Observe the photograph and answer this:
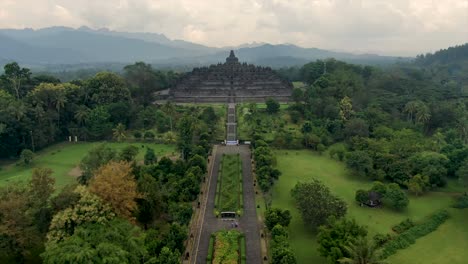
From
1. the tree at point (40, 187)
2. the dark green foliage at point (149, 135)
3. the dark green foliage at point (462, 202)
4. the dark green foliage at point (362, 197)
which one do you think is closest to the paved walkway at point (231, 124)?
the dark green foliage at point (149, 135)

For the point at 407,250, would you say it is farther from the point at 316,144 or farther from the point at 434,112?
the point at 434,112

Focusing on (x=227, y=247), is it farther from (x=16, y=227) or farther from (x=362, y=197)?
(x=362, y=197)

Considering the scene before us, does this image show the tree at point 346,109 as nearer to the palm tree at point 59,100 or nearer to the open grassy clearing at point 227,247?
the open grassy clearing at point 227,247

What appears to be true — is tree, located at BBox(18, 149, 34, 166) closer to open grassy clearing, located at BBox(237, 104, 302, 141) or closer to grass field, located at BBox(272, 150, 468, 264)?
open grassy clearing, located at BBox(237, 104, 302, 141)

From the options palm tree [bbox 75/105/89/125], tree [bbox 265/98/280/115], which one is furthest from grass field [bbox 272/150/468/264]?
palm tree [bbox 75/105/89/125]

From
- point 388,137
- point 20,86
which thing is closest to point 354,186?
point 388,137

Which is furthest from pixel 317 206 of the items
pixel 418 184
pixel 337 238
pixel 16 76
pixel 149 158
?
pixel 16 76
